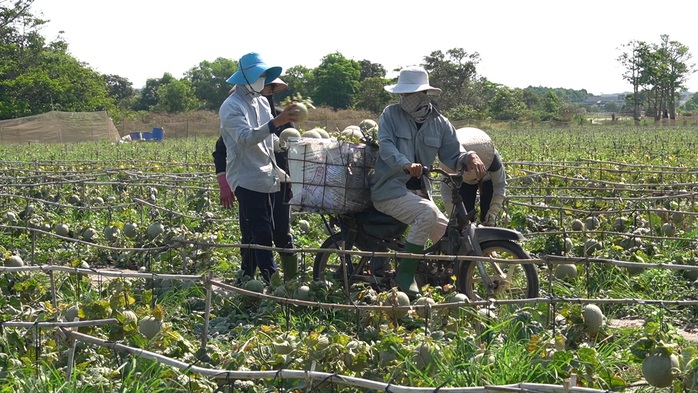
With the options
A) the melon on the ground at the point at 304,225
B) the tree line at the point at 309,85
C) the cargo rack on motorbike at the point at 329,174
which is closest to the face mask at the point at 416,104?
the cargo rack on motorbike at the point at 329,174

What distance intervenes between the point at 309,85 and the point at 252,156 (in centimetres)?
7105

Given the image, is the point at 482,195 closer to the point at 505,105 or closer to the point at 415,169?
the point at 415,169

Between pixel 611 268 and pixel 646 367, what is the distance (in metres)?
3.02

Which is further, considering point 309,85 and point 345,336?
point 309,85

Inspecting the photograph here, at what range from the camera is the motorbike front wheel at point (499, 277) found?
4930 millimetres

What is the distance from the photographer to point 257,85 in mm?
5590

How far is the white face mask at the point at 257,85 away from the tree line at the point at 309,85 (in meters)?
14.8

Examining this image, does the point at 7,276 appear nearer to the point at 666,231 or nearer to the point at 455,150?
the point at 455,150

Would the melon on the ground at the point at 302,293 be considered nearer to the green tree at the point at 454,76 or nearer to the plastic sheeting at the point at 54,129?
the plastic sheeting at the point at 54,129

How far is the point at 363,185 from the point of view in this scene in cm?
538

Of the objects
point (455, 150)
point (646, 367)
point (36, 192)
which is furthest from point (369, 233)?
point (36, 192)

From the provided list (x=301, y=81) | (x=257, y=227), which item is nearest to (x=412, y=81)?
(x=257, y=227)

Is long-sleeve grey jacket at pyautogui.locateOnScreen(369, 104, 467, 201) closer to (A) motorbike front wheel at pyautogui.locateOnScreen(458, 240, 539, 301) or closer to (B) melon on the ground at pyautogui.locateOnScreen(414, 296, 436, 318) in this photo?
(A) motorbike front wheel at pyautogui.locateOnScreen(458, 240, 539, 301)

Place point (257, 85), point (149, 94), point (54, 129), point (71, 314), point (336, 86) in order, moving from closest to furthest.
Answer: point (71, 314)
point (257, 85)
point (54, 129)
point (336, 86)
point (149, 94)
